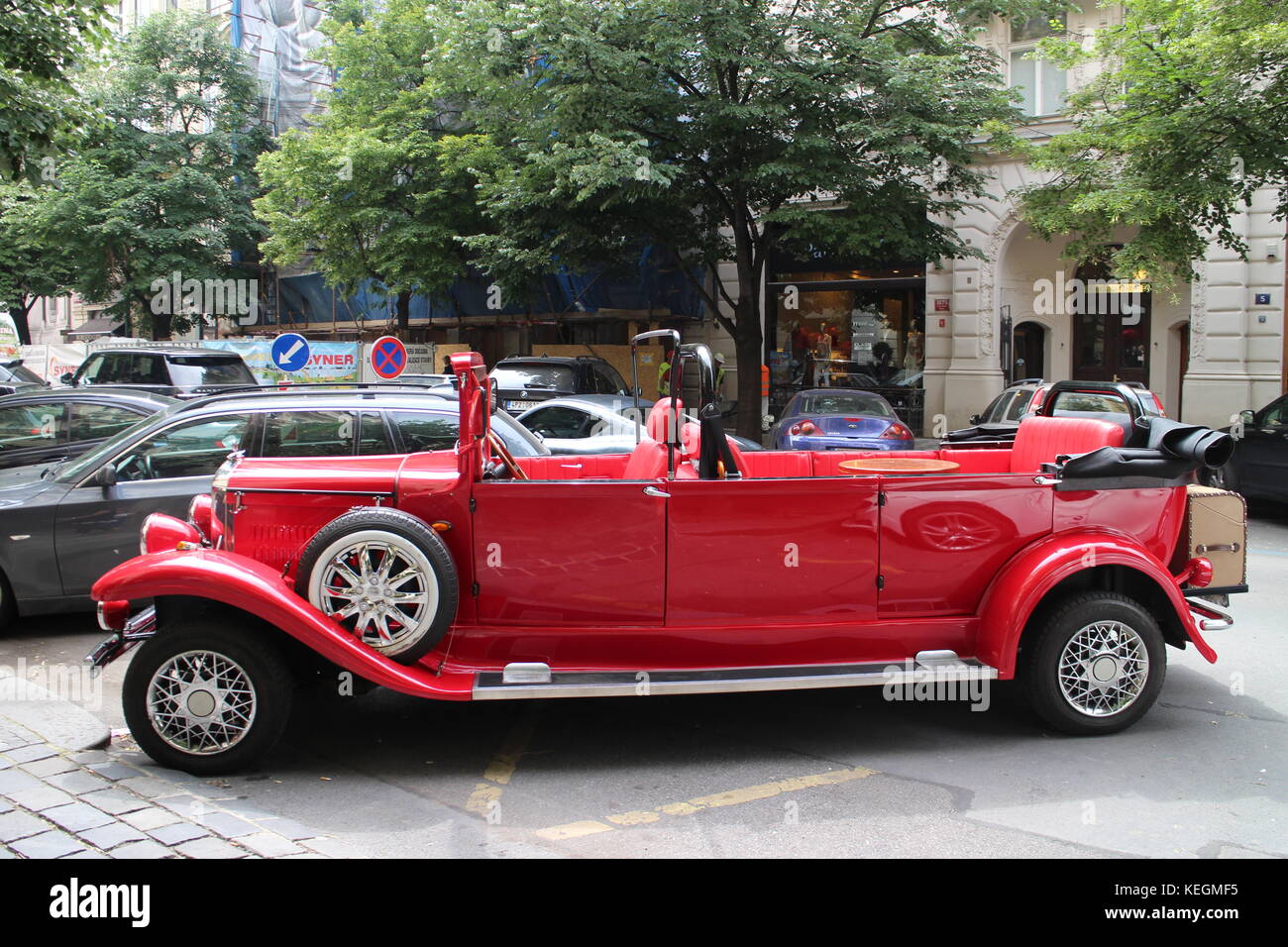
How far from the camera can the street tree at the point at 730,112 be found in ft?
53.5

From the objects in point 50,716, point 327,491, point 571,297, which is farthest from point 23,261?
point 327,491

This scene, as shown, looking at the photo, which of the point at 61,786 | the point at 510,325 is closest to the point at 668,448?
the point at 61,786

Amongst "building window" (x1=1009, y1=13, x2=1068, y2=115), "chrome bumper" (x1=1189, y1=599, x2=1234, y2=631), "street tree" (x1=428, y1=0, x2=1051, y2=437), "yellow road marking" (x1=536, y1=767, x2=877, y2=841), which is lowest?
"yellow road marking" (x1=536, y1=767, x2=877, y2=841)

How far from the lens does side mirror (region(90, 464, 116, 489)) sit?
759cm

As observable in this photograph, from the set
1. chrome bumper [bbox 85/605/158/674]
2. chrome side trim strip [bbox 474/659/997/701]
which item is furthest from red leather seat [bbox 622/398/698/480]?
chrome bumper [bbox 85/605/158/674]

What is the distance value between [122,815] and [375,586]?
1.39m

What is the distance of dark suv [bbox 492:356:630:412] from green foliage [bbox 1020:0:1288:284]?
743cm

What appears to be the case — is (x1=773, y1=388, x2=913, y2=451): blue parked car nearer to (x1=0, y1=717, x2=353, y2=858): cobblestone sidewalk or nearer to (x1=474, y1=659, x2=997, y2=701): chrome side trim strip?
(x1=474, y1=659, x2=997, y2=701): chrome side trim strip

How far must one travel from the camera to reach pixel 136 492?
7.73m

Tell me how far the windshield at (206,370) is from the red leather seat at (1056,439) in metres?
13.1

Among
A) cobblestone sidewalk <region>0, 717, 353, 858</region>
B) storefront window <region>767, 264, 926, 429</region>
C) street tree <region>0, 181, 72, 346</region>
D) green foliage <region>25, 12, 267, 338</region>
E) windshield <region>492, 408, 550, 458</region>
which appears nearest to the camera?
cobblestone sidewalk <region>0, 717, 353, 858</region>

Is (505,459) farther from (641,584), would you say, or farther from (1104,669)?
(1104,669)

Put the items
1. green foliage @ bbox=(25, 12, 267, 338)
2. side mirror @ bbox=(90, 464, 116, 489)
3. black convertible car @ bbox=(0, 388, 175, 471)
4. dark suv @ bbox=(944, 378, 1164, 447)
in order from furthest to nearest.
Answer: green foliage @ bbox=(25, 12, 267, 338)
black convertible car @ bbox=(0, 388, 175, 471)
dark suv @ bbox=(944, 378, 1164, 447)
side mirror @ bbox=(90, 464, 116, 489)
